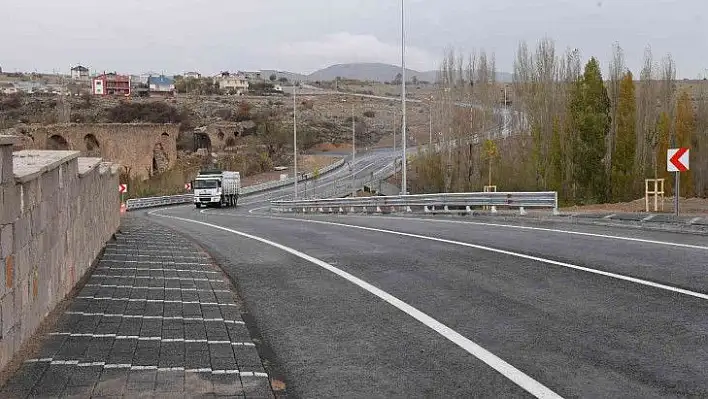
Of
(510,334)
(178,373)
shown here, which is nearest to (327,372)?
(178,373)

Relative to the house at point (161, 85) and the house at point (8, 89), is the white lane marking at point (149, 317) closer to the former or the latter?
the house at point (8, 89)

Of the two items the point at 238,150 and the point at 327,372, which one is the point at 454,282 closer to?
the point at 327,372

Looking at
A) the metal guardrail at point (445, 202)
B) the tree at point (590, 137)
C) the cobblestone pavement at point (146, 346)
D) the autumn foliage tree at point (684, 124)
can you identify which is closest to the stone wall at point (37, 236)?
the cobblestone pavement at point (146, 346)

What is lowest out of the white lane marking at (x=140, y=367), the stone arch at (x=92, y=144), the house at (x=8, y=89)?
the white lane marking at (x=140, y=367)

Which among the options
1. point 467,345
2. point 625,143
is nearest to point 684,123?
point 625,143

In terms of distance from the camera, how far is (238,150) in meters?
116

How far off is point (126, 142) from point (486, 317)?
330ft

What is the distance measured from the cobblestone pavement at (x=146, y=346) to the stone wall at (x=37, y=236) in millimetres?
274

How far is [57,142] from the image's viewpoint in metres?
97.8

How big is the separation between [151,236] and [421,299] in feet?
39.0

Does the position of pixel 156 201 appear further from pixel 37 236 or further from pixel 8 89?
pixel 8 89

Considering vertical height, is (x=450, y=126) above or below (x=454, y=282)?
above

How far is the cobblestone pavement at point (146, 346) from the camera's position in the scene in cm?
588

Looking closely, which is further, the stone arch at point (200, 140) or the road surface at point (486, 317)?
the stone arch at point (200, 140)
